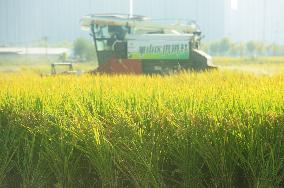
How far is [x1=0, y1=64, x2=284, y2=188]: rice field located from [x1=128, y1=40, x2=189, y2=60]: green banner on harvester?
1075 centimetres

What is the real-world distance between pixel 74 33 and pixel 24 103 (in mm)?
146569

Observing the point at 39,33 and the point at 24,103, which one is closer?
the point at 24,103

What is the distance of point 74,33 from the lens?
5886 inches

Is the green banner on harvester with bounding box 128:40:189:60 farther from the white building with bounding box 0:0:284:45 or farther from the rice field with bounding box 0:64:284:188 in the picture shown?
the white building with bounding box 0:0:284:45

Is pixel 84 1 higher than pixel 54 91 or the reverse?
higher

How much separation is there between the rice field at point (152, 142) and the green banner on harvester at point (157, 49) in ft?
35.3

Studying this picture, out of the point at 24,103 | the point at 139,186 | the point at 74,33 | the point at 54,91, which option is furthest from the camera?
the point at 74,33

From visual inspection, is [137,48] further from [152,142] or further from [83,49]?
[83,49]

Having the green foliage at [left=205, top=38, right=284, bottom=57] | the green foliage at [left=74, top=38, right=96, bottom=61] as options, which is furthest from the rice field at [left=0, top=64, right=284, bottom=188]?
the green foliage at [left=205, top=38, right=284, bottom=57]

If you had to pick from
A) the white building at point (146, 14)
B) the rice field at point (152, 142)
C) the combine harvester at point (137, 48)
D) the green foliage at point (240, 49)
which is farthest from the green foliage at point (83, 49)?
the rice field at point (152, 142)

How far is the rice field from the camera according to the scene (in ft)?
13.0

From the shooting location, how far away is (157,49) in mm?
15852

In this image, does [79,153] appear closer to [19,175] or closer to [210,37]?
[19,175]

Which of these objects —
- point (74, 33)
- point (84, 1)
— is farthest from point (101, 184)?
point (84, 1)
